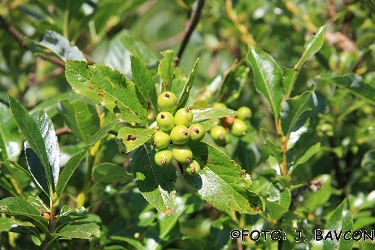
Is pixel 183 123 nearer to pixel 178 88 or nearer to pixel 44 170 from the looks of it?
pixel 178 88

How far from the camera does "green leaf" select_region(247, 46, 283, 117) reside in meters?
1.07

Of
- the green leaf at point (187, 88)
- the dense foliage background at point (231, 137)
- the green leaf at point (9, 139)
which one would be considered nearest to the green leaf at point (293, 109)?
the dense foliage background at point (231, 137)

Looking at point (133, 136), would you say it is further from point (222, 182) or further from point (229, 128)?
point (229, 128)

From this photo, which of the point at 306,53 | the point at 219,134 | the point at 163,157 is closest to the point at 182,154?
the point at 163,157

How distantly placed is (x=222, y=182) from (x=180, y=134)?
145 mm

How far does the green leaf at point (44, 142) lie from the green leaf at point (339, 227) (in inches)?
23.1

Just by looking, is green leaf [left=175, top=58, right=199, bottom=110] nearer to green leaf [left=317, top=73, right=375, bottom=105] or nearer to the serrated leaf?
the serrated leaf

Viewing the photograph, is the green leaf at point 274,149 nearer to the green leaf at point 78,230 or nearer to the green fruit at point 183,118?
the green fruit at point 183,118

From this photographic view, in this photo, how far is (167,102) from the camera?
85 cm

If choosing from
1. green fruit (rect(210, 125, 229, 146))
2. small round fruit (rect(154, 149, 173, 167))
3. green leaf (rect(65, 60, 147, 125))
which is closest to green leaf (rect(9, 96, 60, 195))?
green leaf (rect(65, 60, 147, 125))

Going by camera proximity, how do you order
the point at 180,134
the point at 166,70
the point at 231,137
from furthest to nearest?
the point at 231,137 → the point at 166,70 → the point at 180,134

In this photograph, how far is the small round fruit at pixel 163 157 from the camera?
2.75 feet

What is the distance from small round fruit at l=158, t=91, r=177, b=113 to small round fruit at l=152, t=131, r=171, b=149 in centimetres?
5

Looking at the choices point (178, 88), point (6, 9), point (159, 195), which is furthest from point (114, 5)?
point (159, 195)
